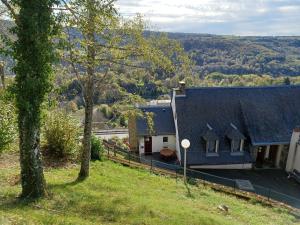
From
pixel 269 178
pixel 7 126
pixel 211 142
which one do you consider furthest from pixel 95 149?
pixel 269 178

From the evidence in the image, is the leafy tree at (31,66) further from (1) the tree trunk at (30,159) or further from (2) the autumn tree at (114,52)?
(2) the autumn tree at (114,52)

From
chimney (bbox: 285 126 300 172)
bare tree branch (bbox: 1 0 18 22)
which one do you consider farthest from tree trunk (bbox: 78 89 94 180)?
chimney (bbox: 285 126 300 172)

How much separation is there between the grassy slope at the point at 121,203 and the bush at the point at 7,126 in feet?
3.52

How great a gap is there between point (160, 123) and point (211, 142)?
4580 mm

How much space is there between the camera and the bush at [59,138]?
16.5 meters

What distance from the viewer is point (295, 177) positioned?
24469mm

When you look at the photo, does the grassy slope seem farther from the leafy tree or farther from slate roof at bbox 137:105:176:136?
slate roof at bbox 137:105:176:136

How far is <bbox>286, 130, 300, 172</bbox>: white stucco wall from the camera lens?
24750 millimetres

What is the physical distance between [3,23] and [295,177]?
21790mm

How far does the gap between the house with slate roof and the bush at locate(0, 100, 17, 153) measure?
13.3 m

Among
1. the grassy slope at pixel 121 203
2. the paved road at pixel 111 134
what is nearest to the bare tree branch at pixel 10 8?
the grassy slope at pixel 121 203

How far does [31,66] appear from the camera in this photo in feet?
30.2

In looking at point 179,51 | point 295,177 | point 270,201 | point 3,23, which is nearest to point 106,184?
point 179,51

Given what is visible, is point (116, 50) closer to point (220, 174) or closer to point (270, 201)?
point (270, 201)
